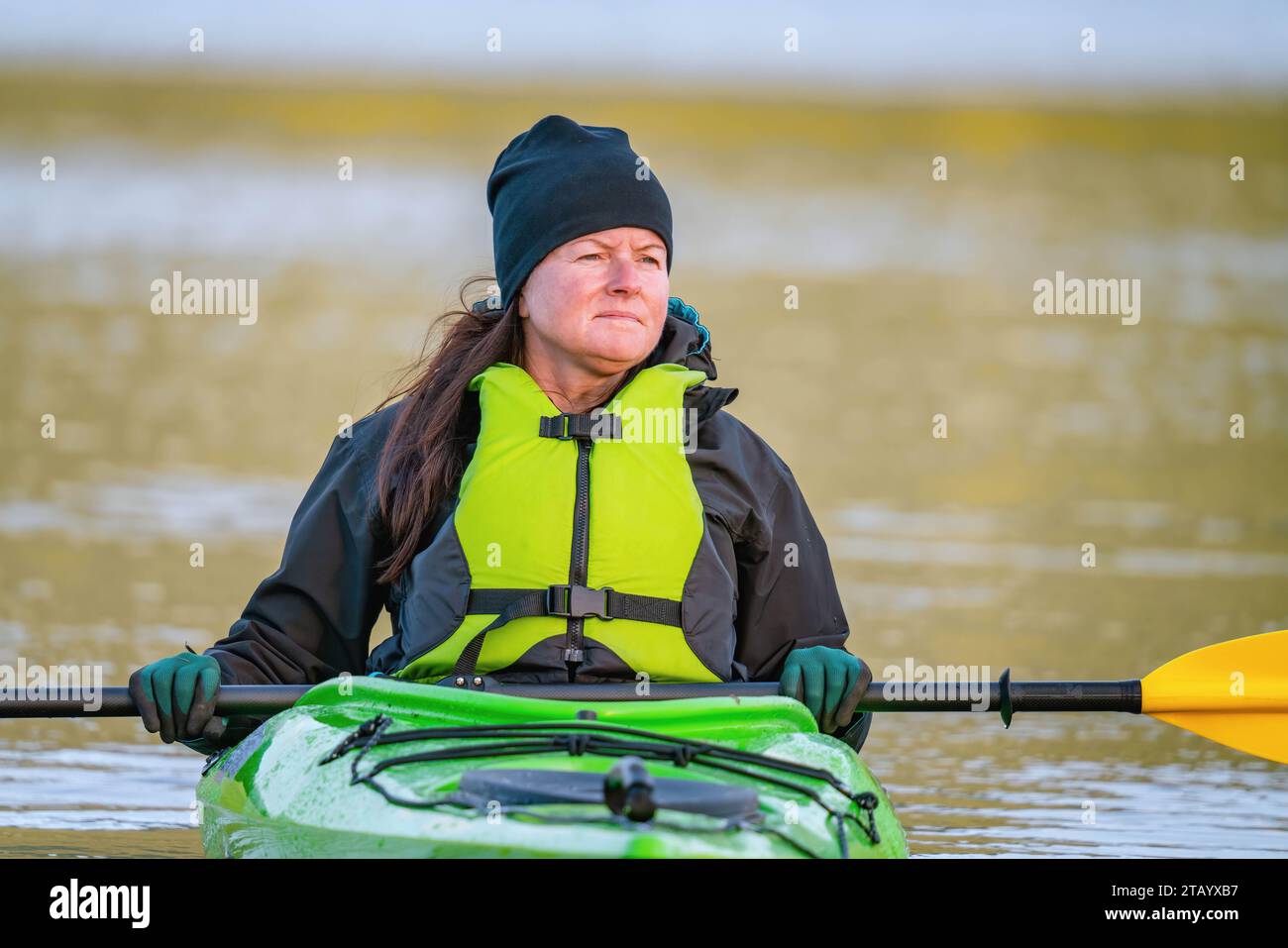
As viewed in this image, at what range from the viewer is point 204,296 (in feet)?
48.3

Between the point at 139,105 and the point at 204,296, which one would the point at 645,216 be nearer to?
the point at 204,296

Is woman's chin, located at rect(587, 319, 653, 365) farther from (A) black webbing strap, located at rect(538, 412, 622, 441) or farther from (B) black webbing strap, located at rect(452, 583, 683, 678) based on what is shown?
(B) black webbing strap, located at rect(452, 583, 683, 678)

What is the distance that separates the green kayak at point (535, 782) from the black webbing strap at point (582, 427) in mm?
642

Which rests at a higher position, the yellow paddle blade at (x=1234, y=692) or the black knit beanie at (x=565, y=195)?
the black knit beanie at (x=565, y=195)

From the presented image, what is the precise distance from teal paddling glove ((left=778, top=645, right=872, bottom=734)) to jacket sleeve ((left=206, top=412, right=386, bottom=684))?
0.92 meters

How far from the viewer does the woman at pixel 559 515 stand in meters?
→ 3.73

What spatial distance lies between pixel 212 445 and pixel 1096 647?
5.48 metres

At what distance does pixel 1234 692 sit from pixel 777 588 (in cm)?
115

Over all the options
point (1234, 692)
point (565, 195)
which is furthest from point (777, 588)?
point (1234, 692)

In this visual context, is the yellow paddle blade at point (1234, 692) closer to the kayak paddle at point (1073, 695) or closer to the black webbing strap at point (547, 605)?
the kayak paddle at point (1073, 695)

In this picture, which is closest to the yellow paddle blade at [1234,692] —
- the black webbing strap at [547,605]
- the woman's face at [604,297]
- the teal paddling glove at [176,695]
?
the black webbing strap at [547,605]

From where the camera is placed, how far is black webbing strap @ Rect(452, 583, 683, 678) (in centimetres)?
370

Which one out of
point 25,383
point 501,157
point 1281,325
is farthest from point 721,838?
point 1281,325

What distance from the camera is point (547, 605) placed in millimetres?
3701
